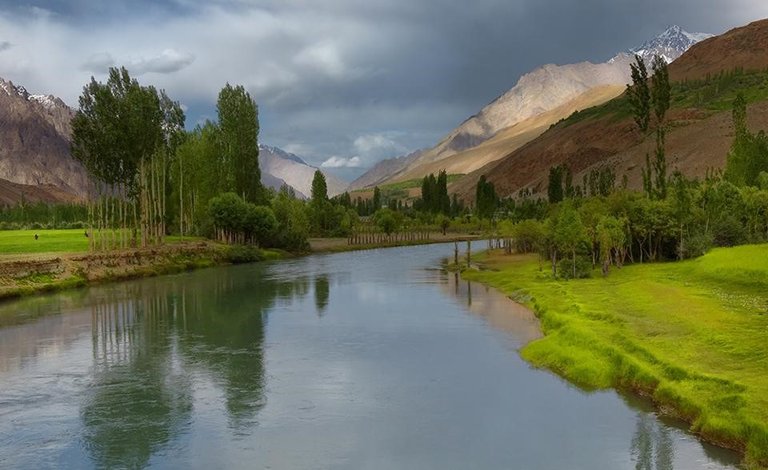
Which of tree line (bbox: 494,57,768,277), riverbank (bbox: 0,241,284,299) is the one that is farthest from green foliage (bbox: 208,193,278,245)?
tree line (bbox: 494,57,768,277)

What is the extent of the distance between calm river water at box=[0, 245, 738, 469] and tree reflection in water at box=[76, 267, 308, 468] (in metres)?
0.12

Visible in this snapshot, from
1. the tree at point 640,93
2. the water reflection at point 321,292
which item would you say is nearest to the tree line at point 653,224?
the tree at point 640,93

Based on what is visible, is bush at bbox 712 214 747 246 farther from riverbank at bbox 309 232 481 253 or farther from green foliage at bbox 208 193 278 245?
green foliage at bbox 208 193 278 245

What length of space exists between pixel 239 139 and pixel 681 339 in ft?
347

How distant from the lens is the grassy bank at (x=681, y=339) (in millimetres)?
24859

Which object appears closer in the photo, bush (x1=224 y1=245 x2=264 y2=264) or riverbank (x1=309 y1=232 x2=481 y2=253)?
bush (x1=224 y1=245 x2=264 y2=264)

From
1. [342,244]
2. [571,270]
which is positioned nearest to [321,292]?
[571,270]

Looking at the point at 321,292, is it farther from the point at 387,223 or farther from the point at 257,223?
the point at 387,223

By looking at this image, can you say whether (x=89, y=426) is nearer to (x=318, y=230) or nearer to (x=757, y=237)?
(x=757, y=237)

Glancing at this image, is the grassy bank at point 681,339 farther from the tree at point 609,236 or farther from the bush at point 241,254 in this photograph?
the bush at point 241,254

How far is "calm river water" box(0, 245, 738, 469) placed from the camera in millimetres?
24281

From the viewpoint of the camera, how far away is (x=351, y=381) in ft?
113

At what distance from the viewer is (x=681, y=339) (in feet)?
115

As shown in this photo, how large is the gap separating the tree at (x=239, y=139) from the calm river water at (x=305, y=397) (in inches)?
2851
